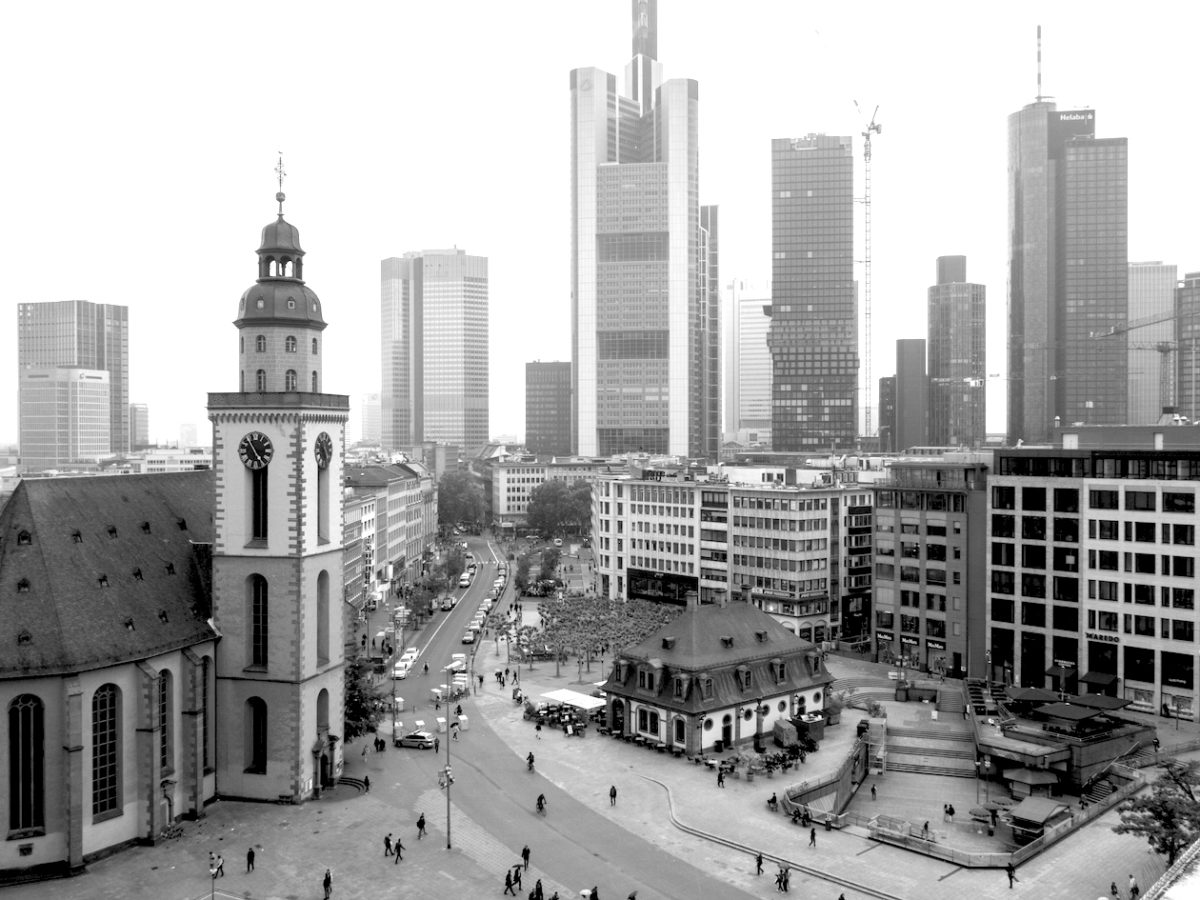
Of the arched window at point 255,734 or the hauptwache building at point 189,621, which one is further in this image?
the arched window at point 255,734

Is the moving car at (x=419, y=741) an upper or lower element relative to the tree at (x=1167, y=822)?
lower

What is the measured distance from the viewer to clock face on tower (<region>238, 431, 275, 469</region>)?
6175cm

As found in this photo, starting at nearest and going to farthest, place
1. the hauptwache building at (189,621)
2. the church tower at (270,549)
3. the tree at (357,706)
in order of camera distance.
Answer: the hauptwache building at (189,621) < the church tower at (270,549) < the tree at (357,706)

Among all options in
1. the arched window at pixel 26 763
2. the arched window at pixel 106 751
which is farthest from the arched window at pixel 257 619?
the arched window at pixel 26 763

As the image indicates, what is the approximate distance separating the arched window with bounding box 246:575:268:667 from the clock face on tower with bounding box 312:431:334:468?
7.87 m

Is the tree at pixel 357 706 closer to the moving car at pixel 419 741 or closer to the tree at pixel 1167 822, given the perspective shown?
the moving car at pixel 419 741

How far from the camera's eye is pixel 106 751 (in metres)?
53.8

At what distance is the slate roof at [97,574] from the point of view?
2050 inches

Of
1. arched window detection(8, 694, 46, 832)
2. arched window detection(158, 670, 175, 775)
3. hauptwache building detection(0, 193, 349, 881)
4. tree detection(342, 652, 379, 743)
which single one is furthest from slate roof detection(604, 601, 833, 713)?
arched window detection(8, 694, 46, 832)

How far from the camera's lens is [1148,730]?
75.0m

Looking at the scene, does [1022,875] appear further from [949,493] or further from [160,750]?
[949,493]

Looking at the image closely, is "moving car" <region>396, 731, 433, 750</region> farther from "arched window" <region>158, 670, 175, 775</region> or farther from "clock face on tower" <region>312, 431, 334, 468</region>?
"clock face on tower" <region>312, 431, 334, 468</region>

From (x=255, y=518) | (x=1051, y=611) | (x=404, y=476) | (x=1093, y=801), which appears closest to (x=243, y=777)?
(x=255, y=518)

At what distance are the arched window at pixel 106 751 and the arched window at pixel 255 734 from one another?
8406mm
